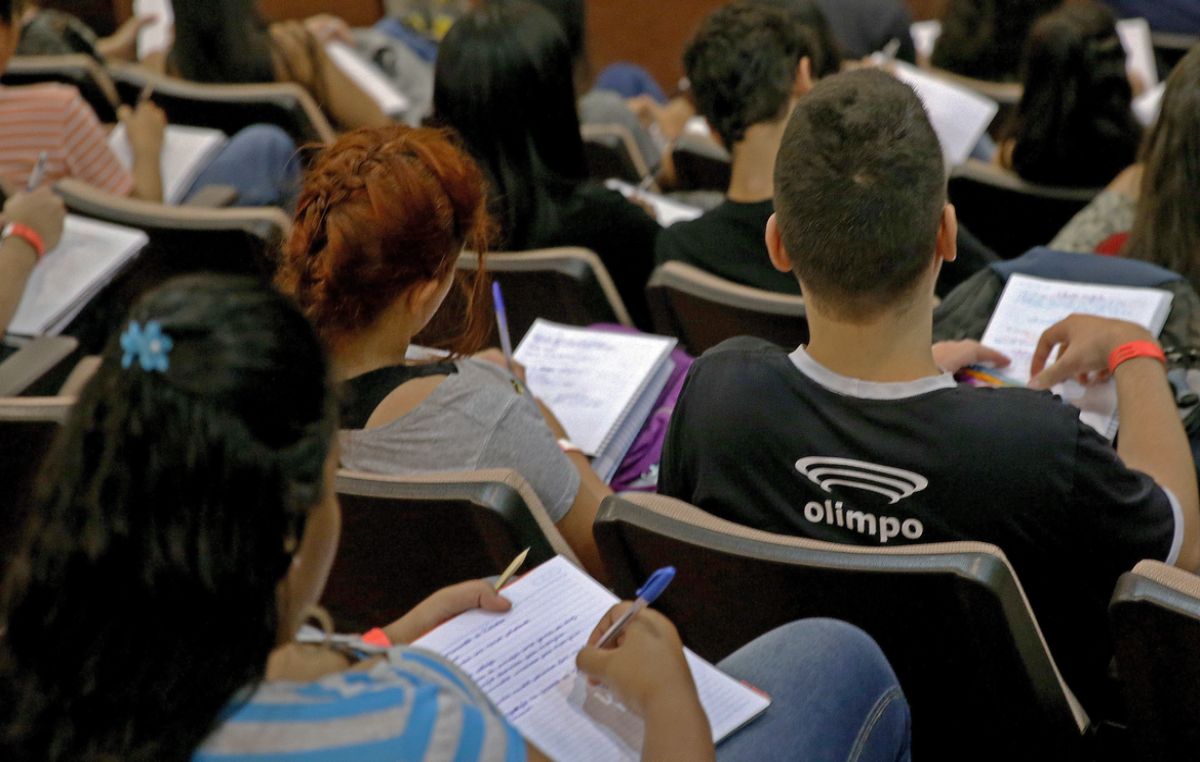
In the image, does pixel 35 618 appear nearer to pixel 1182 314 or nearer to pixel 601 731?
pixel 601 731

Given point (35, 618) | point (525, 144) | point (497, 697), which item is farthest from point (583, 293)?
point (35, 618)

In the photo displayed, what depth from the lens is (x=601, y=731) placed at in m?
1.13

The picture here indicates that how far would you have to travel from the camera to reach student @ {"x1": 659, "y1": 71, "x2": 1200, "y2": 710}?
4.13ft

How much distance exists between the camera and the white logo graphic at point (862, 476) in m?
1.28

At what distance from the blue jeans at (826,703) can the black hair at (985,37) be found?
9.89ft

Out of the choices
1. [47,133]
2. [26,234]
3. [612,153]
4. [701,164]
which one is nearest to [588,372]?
[26,234]

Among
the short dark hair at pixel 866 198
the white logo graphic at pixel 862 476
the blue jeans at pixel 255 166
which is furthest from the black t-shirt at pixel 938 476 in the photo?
the blue jeans at pixel 255 166

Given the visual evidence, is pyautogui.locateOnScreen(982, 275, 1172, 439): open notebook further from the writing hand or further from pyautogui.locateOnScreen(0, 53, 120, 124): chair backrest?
pyautogui.locateOnScreen(0, 53, 120, 124): chair backrest

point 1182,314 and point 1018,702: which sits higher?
point 1182,314

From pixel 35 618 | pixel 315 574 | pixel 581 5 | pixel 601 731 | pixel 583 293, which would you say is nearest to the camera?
pixel 35 618

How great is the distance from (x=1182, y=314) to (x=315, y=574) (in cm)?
137

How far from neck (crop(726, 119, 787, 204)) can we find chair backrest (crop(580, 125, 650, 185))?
0.90 meters

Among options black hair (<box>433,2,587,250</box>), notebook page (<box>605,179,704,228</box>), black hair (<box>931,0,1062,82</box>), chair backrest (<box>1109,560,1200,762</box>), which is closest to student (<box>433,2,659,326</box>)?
black hair (<box>433,2,587,250</box>)

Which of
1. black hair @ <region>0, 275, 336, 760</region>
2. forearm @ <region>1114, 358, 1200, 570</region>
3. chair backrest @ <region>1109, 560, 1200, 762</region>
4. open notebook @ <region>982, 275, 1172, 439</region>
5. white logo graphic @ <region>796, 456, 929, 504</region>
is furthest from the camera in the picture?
open notebook @ <region>982, 275, 1172, 439</region>
